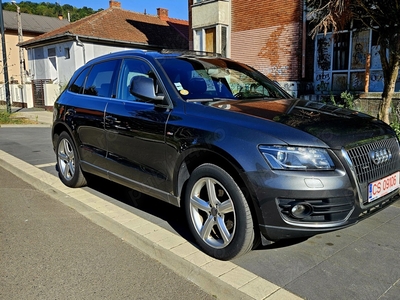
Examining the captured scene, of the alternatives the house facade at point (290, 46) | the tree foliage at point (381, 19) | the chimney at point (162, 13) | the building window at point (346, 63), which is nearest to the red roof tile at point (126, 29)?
the chimney at point (162, 13)

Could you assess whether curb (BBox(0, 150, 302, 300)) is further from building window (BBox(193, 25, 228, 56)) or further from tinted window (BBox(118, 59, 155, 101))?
building window (BBox(193, 25, 228, 56))

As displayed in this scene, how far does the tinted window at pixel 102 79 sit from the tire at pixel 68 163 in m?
0.83

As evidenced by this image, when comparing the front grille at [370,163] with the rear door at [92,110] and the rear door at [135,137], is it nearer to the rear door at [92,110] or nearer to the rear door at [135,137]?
the rear door at [135,137]

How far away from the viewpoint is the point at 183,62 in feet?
13.2

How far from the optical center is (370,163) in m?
2.90

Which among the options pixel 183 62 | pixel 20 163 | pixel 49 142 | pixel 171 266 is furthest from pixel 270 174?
pixel 49 142

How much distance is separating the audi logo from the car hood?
0.13 metres

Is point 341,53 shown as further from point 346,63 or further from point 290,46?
point 290,46

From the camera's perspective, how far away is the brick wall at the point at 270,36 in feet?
43.3

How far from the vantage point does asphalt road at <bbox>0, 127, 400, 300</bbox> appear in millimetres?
2707

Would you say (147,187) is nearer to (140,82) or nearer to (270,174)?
(140,82)

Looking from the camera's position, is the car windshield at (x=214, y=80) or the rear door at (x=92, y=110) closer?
the car windshield at (x=214, y=80)

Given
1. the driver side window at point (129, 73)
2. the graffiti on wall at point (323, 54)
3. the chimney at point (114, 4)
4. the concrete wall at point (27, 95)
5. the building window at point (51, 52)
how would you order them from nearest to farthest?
the driver side window at point (129, 73) → the graffiti on wall at point (323, 54) → the concrete wall at point (27, 95) → the building window at point (51, 52) → the chimney at point (114, 4)

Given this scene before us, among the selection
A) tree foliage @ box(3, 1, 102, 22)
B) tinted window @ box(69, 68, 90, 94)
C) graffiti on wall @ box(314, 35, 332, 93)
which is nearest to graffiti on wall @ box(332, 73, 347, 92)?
graffiti on wall @ box(314, 35, 332, 93)
